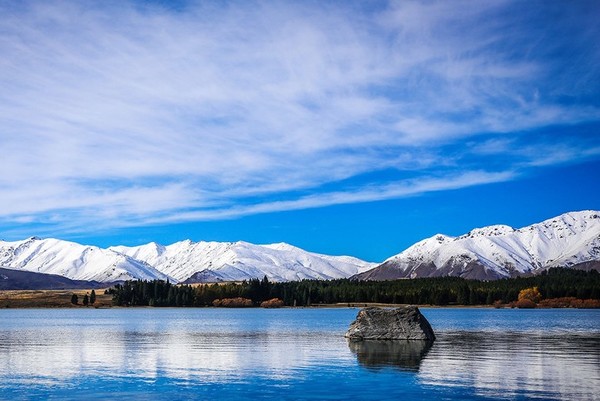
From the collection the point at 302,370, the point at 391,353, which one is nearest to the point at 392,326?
the point at 391,353

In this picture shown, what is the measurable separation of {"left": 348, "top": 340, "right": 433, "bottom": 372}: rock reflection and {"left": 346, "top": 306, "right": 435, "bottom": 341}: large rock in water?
4.67 feet

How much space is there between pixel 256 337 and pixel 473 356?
36.1m

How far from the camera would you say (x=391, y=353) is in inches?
2511

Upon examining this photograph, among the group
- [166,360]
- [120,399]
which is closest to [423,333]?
[166,360]

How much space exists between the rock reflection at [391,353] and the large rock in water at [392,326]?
1.42m

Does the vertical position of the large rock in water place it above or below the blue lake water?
above

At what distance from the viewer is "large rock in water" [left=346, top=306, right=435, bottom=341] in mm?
78375

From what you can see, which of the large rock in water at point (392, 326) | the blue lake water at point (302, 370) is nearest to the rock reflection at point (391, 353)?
the blue lake water at point (302, 370)

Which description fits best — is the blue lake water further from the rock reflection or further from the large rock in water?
the large rock in water

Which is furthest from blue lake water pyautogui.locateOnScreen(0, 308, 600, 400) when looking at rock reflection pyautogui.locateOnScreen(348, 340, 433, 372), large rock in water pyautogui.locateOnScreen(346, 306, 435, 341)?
large rock in water pyautogui.locateOnScreen(346, 306, 435, 341)

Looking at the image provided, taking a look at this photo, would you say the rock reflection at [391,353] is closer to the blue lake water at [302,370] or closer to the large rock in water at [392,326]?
the blue lake water at [302,370]

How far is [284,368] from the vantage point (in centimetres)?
5428

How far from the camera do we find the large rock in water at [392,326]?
257ft

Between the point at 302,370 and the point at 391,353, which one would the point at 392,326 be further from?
the point at 302,370
